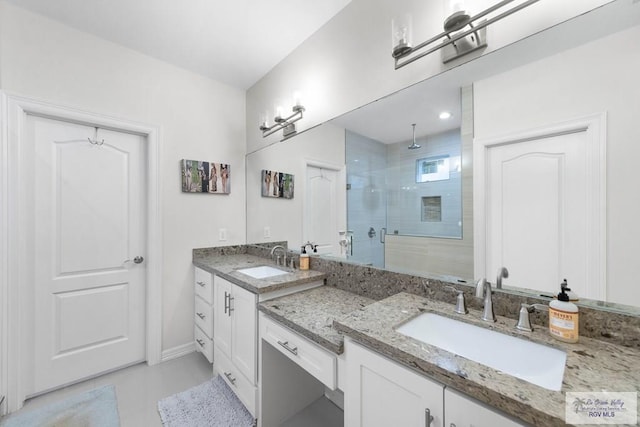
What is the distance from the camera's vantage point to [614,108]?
2.73ft

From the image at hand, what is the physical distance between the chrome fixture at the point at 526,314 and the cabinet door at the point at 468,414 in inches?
16.9

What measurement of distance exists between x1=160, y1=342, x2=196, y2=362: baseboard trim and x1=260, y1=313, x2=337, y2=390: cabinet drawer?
145cm

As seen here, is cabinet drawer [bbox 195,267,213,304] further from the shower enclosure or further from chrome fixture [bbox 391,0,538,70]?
chrome fixture [bbox 391,0,538,70]

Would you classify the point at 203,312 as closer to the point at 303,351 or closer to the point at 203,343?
the point at 203,343

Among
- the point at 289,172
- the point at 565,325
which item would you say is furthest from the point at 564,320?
the point at 289,172

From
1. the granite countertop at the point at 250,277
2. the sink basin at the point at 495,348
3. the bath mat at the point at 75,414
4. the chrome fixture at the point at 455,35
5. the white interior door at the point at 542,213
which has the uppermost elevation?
the chrome fixture at the point at 455,35

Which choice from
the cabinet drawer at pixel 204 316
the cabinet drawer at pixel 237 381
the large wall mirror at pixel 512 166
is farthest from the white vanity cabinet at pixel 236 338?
the large wall mirror at pixel 512 166

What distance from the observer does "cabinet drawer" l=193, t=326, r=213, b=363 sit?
210 centimetres

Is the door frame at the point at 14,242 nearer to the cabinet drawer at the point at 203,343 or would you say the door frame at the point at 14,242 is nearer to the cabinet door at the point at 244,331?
the cabinet drawer at the point at 203,343

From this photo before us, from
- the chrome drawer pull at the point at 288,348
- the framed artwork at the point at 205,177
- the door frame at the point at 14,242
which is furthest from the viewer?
the framed artwork at the point at 205,177

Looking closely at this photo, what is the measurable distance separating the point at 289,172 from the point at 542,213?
5.97 feet

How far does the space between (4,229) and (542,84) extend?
3047 millimetres

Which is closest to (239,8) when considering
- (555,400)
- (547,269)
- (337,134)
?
(337,134)

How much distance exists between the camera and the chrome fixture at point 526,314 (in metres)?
0.92
